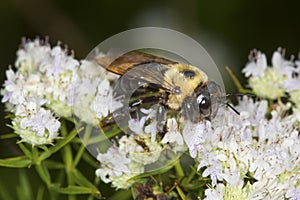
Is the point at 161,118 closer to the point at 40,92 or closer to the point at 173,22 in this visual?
the point at 40,92

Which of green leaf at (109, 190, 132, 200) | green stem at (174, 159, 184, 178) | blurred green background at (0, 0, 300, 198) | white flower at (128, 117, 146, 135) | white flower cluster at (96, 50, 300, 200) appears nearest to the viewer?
white flower cluster at (96, 50, 300, 200)

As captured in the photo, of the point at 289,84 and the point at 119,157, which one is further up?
the point at 289,84

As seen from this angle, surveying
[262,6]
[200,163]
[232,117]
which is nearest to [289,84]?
[232,117]

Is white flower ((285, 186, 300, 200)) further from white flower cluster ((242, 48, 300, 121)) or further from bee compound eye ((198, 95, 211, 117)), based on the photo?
white flower cluster ((242, 48, 300, 121))

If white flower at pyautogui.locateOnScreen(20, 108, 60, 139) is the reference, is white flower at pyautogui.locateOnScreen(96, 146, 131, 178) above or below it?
below

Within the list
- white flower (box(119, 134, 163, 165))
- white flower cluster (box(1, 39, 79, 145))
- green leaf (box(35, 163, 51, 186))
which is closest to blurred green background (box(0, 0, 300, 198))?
white flower cluster (box(1, 39, 79, 145))

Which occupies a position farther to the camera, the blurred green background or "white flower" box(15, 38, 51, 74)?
the blurred green background

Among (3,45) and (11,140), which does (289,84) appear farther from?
(3,45)

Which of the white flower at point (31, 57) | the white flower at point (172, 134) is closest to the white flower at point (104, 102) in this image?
the white flower at point (172, 134)
